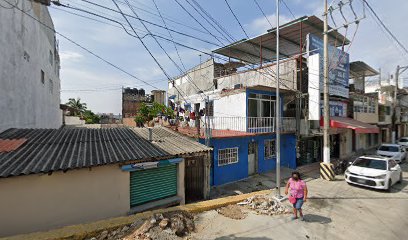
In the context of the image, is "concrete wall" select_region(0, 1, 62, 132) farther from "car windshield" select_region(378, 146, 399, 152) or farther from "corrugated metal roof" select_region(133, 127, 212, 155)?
"car windshield" select_region(378, 146, 399, 152)

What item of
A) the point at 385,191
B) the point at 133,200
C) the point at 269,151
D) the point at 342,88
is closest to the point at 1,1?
the point at 133,200

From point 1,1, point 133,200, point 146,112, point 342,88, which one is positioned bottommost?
point 133,200

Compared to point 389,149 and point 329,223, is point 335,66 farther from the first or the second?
point 329,223

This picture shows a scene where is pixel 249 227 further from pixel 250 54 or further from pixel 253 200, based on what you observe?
pixel 250 54

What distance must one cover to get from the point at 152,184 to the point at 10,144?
4711mm

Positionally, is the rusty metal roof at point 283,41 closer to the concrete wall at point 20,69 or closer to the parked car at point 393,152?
the parked car at point 393,152

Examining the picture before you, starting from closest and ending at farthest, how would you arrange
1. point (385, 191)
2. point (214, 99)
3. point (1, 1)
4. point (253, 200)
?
point (1, 1) → point (253, 200) → point (385, 191) → point (214, 99)

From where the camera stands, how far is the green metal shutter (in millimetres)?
7773

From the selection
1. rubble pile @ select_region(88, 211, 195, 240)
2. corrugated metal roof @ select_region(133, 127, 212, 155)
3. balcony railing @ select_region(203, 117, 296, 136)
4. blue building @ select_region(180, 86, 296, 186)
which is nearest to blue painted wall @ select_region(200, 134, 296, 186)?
blue building @ select_region(180, 86, 296, 186)

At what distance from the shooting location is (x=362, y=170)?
1145 centimetres

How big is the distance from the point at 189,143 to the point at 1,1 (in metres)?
8.76

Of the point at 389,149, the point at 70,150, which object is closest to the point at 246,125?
the point at 70,150

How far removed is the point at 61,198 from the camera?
616 cm

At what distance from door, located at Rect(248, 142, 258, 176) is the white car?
17.2ft
